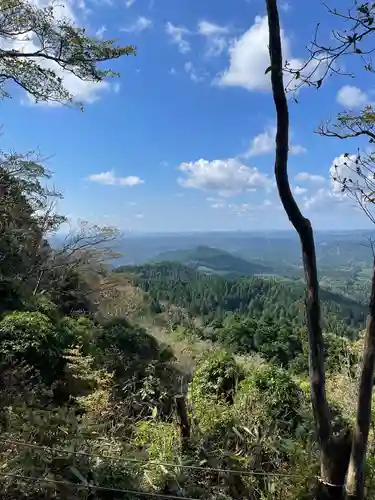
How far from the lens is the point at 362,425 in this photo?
2314 millimetres

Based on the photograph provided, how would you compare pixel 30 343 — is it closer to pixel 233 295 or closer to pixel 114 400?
pixel 114 400

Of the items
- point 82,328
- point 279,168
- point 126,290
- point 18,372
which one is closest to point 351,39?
point 279,168

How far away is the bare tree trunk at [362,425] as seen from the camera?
7.48ft

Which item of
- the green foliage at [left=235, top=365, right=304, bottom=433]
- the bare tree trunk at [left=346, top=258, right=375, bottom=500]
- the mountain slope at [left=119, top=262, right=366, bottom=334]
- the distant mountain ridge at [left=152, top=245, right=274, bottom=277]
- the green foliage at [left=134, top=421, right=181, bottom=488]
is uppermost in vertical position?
the bare tree trunk at [left=346, top=258, right=375, bottom=500]

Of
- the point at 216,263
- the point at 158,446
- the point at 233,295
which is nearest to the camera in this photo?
the point at 158,446

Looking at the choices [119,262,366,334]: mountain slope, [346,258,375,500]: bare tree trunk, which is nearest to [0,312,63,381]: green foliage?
[346,258,375,500]: bare tree trunk

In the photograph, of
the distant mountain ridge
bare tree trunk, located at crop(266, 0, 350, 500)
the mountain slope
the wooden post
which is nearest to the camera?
bare tree trunk, located at crop(266, 0, 350, 500)

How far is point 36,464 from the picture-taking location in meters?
2.94

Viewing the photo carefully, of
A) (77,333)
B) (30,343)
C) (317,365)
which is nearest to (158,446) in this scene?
(317,365)

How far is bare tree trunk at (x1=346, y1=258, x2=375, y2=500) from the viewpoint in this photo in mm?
2281

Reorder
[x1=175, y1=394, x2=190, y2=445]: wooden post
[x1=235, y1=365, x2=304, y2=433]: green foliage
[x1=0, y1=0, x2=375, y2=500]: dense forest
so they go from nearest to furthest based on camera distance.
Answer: [x1=0, y1=0, x2=375, y2=500]: dense forest < [x1=175, y1=394, x2=190, y2=445]: wooden post < [x1=235, y1=365, x2=304, y2=433]: green foliage

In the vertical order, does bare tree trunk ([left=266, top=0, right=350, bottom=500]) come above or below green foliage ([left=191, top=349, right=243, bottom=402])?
above

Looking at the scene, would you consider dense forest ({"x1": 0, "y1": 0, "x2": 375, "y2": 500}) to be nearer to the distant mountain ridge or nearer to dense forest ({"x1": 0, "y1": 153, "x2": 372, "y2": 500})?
dense forest ({"x1": 0, "y1": 153, "x2": 372, "y2": 500})

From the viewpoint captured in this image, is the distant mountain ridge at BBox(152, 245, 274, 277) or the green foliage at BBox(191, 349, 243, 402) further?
the distant mountain ridge at BBox(152, 245, 274, 277)
